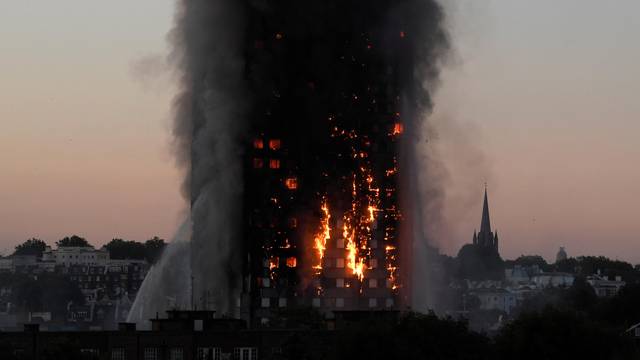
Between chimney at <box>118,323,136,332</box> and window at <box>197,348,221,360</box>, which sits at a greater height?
chimney at <box>118,323,136,332</box>

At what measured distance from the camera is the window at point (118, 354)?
154 meters

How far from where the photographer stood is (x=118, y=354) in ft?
505

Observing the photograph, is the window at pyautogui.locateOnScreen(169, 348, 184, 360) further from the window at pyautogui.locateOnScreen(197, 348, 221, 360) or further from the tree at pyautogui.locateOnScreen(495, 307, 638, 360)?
the tree at pyautogui.locateOnScreen(495, 307, 638, 360)

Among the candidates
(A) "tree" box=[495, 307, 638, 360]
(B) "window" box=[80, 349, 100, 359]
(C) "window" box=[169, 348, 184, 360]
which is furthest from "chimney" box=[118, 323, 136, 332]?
(A) "tree" box=[495, 307, 638, 360]

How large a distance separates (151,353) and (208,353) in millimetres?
4275

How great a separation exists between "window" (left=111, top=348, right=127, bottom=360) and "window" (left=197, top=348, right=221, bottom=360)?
567cm

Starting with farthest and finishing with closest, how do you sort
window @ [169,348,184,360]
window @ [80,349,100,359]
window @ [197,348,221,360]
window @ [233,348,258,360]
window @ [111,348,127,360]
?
window @ [233,348,258,360] < window @ [169,348,184,360] < window @ [197,348,221,360] < window @ [111,348,127,360] < window @ [80,349,100,359]

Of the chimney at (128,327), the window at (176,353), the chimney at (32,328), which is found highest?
the chimney at (128,327)

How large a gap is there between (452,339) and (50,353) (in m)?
29.4

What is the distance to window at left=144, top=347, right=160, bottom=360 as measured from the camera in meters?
155

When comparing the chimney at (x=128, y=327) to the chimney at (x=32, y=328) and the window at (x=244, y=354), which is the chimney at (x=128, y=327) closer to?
the chimney at (x=32, y=328)

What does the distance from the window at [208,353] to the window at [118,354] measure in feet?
18.6

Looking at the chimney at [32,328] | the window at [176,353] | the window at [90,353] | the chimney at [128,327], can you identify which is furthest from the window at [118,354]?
the chimney at [32,328]

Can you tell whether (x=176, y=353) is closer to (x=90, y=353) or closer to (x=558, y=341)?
(x=90, y=353)
